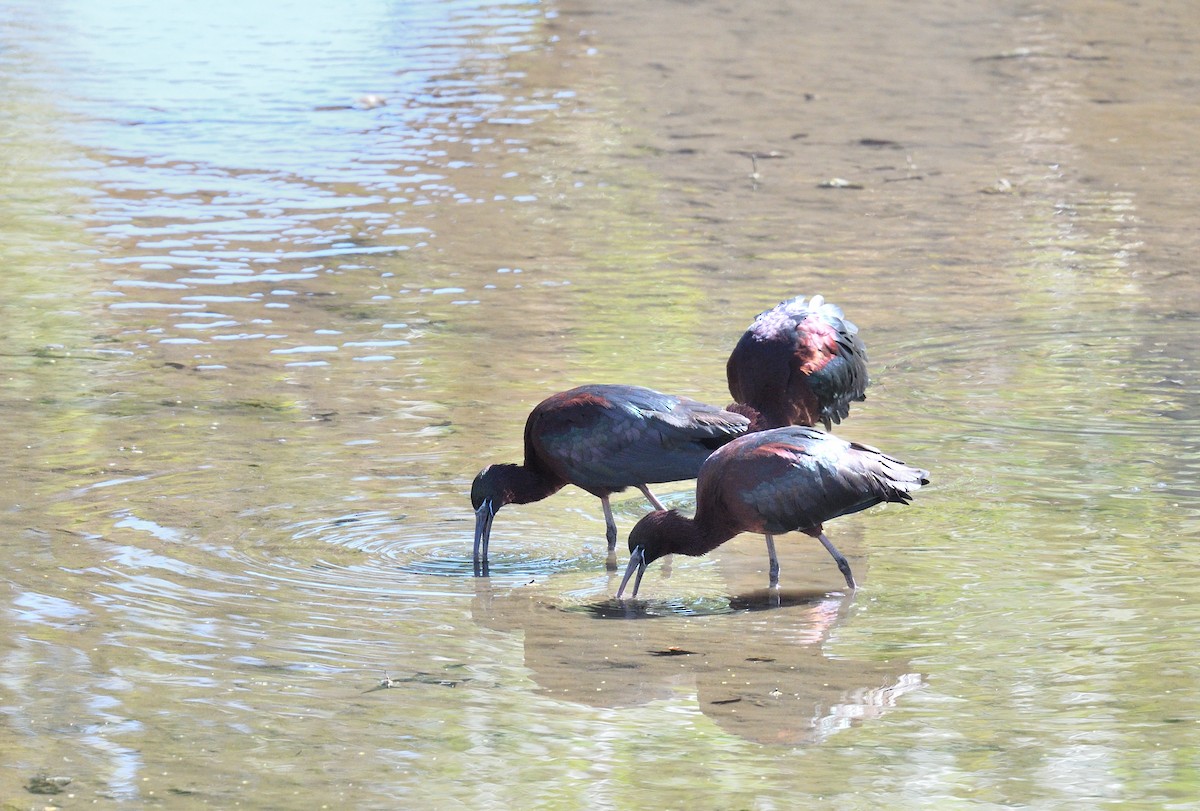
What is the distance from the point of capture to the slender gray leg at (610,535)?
7435mm

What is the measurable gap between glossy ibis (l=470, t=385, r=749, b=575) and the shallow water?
0.26 metres

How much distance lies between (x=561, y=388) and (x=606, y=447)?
2.26 meters

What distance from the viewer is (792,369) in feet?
27.0

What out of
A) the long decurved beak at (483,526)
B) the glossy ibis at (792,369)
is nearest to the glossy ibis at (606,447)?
the long decurved beak at (483,526)

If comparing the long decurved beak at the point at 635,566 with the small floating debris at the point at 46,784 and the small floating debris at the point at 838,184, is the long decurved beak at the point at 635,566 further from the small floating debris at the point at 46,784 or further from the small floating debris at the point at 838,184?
the small floating debris at the point at 838,184

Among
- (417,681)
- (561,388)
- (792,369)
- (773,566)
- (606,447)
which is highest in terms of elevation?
(792,369)

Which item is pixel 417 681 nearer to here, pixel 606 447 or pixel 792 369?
pixel 606 447

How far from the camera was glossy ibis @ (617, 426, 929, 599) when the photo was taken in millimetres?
6887

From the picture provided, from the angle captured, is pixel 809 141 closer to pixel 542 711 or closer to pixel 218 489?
pixel 218 489

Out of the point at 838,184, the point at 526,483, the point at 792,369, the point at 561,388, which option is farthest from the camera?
the point at 838,184

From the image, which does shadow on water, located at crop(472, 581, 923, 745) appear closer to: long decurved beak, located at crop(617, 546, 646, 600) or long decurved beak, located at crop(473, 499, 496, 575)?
long decurved beak, located at crop(617, 546, 646, 600)

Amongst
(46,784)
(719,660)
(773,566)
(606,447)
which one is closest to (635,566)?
(773,566)

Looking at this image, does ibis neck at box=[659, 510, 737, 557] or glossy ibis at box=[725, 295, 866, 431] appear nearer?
ibis neck at box=[659, 510, 737, 557]

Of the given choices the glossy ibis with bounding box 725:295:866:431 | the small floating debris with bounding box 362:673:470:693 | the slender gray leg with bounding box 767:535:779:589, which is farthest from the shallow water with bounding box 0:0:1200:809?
the glossy ibis with bounding box 725:295:866:431
